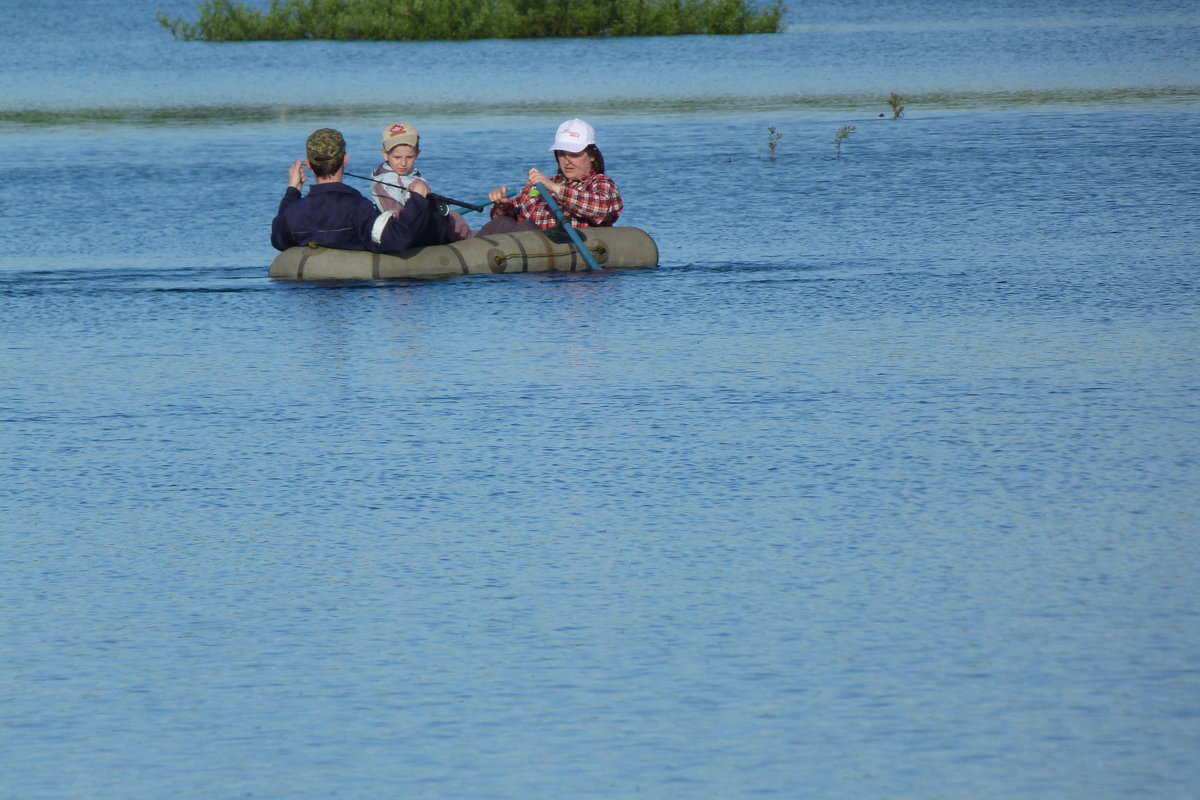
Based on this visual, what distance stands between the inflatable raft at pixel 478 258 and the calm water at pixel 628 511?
0.18m

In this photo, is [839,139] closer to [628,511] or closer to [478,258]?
[478,258]

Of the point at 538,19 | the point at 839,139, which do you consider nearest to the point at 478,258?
the point at 839,139

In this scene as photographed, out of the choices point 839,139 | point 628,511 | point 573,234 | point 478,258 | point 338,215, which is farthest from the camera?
point 839,139

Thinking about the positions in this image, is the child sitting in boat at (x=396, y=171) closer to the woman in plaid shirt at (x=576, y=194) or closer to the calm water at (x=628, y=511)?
the woman in plaid shirt at (x=576, y=194)

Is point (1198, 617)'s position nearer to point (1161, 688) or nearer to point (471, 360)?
point (1161, 688)

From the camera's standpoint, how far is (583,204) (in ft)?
47.6

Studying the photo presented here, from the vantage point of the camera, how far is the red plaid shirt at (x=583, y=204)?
1449 centimetres

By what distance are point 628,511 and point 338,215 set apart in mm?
6748

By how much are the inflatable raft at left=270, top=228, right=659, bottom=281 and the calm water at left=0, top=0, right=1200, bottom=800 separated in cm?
18

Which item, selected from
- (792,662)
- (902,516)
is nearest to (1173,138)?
(902,516)

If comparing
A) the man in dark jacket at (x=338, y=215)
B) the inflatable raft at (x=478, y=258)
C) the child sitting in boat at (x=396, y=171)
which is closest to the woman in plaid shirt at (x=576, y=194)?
the inflatable raft at (x=478, y=258)

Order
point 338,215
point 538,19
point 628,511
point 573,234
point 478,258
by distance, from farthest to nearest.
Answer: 1. point 538,19
2. point 573,234
3. point 478,258
4. point 338,215
5. point 628,511

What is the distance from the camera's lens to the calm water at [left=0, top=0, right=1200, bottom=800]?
5.17 metres

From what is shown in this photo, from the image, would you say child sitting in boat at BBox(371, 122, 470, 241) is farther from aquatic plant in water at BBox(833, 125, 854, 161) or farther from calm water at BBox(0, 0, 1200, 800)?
aquatic plant in water at BBox(833, 125, 854, 161)
